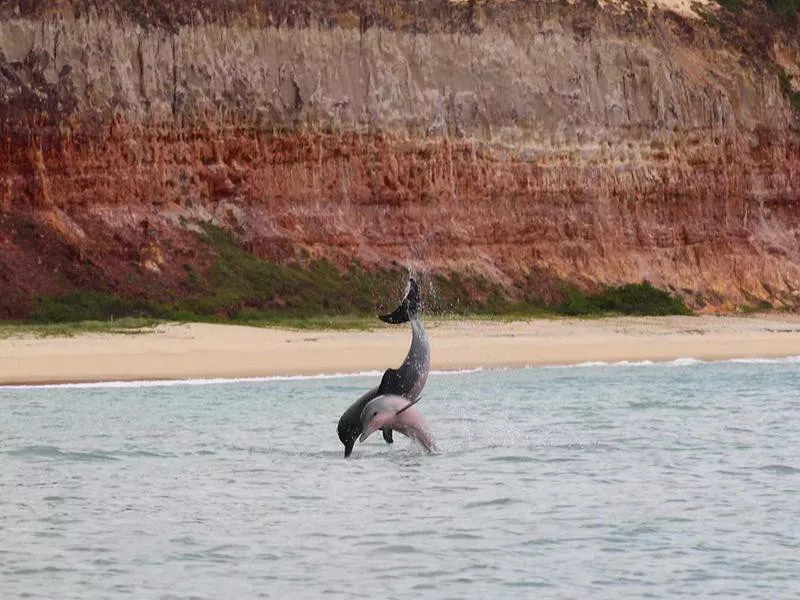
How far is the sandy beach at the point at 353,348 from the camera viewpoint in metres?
27.5

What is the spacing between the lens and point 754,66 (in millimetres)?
50094

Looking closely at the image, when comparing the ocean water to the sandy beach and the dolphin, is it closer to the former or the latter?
the dolphin

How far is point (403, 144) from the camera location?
43.4m

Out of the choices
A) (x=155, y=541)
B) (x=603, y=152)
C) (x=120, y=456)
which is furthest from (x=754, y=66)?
(x=155, y=541)

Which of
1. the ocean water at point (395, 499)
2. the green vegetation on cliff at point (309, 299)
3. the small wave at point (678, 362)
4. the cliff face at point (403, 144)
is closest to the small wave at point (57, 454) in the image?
the ocean water at point (395, 499)

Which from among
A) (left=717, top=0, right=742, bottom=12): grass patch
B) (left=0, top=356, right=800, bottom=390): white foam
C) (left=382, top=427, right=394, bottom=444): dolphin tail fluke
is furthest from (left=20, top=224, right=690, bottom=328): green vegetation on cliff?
(left=382, top=427, right=394, bottom=444): dolphin tail fluke

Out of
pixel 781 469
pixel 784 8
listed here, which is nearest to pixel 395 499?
pixel 781 469

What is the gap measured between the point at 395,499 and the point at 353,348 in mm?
15814

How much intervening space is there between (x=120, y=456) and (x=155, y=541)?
4.88m

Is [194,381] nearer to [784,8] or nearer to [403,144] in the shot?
[403,144]

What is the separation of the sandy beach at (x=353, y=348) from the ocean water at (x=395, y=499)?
3.08 meters

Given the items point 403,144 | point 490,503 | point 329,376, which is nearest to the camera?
point 490,503

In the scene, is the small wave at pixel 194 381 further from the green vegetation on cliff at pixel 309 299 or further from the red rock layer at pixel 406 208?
the red rock layer at pixel 406 208

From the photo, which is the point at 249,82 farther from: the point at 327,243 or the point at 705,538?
the point at 705,538
